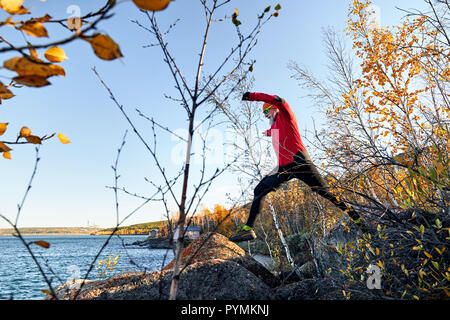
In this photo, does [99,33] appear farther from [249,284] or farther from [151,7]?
[249,284]

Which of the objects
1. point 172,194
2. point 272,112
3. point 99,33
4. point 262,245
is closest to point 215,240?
point 272,112

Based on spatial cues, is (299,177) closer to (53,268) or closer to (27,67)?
(27,67)

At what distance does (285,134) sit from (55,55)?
3.38m

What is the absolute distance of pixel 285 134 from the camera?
12.3 feet

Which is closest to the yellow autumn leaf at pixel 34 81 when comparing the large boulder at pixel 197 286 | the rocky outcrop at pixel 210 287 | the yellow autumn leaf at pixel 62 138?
the yellow autumn leaf at pixel 62 138

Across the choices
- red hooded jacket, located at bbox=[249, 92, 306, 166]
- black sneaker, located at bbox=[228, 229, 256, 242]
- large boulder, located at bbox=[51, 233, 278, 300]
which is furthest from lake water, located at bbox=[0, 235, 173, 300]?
red hooded jacket, located at bbox=[249, 92, 306, 166]

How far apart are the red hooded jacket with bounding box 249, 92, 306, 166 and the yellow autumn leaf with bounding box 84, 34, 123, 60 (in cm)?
312

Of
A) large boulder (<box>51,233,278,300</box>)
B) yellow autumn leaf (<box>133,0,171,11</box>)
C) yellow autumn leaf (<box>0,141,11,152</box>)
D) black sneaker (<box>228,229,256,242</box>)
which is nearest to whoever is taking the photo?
yellow autumn leaf (<box>133,0,171,11</box>)

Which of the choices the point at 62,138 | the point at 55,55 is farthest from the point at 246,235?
the point at 55,55

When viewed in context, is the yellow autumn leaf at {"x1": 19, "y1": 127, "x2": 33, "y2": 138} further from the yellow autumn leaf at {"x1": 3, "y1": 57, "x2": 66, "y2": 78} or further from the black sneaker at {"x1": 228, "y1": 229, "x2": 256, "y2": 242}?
the black sneaker at {"x1": 228, "y1": 229, "x2": 256, "y2": 242}

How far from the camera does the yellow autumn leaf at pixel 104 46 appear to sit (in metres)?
0.54

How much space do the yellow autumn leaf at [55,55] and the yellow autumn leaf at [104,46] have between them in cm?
23

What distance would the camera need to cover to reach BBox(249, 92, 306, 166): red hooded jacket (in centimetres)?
361
